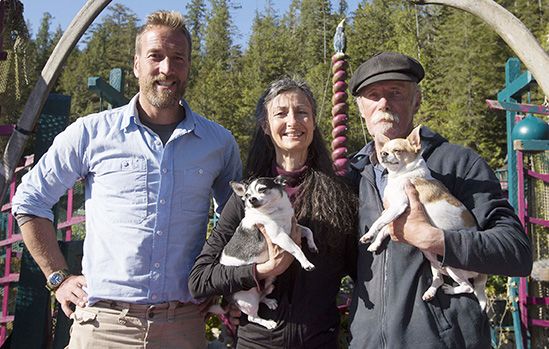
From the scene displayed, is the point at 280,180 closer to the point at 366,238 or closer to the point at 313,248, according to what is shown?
the point at 313,248

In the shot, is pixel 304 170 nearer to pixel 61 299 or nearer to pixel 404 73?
pixel 404 73

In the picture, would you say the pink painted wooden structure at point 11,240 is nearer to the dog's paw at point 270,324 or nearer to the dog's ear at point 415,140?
the dog's paw at point 270,324

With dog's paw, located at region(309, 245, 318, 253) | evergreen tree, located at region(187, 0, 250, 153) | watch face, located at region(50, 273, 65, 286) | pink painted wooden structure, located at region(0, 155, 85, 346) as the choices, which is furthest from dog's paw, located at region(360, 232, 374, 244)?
evergreen tree, located at region(187, 0, 250, 153)

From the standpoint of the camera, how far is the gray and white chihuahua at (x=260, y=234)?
249 cm

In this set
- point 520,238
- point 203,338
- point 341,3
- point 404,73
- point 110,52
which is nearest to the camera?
point 520,238

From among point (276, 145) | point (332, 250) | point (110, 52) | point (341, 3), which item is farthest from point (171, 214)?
point (341, 3)

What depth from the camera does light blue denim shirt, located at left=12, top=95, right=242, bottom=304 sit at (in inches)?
108

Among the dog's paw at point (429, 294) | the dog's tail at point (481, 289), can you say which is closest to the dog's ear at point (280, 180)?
the dog's paw at point (429, 294)

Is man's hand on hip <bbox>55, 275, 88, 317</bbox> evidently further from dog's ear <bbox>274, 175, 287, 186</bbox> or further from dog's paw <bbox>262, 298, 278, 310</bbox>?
dog's ear <bbox>274, 175, 287, 186</bbox>

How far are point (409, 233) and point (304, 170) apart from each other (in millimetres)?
797

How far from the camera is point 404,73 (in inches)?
97.8

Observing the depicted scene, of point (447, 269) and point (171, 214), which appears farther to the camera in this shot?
point (171, 214)

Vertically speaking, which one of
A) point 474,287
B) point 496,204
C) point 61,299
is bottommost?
point 61,299

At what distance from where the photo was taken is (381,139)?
254 centimetres
